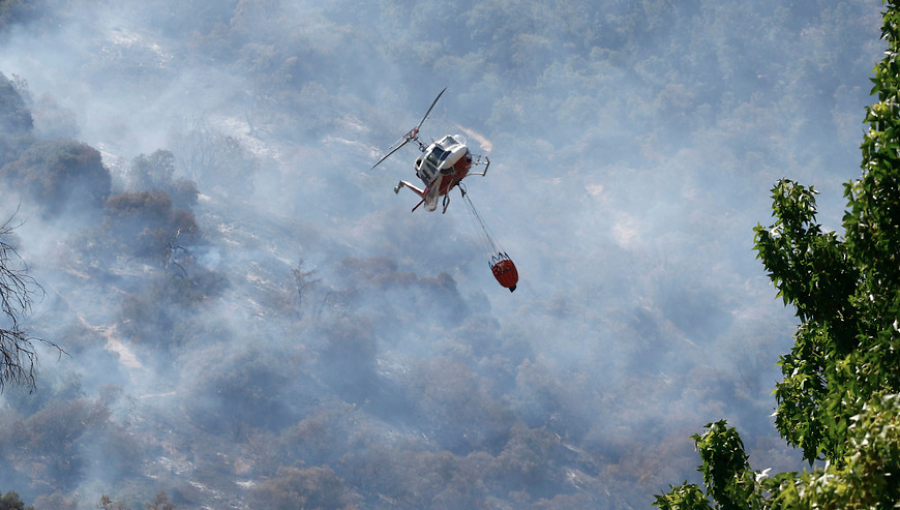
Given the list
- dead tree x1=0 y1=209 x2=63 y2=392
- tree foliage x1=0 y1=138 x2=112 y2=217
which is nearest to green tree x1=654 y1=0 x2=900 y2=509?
dead tree x1=0 y1=209 x2=63 y2=392

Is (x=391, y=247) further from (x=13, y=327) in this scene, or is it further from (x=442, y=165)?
(x=13, y=327)

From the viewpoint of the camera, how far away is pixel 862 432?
26.6ft

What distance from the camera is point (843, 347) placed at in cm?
1123

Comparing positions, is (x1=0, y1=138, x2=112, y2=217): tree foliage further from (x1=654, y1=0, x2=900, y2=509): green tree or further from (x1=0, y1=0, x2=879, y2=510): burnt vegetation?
(x1=654, y1=0, x2=900, y2=509): green tree

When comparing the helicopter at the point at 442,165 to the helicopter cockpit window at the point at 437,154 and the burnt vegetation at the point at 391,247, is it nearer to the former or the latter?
the helicopter cockpit window at the point at 437,154

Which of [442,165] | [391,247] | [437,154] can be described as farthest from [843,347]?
[391,247]

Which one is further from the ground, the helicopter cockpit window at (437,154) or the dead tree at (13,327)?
the helicopter cockpit window at (437,154)

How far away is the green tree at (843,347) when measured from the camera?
27.0 ft

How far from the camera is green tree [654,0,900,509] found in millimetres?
8227

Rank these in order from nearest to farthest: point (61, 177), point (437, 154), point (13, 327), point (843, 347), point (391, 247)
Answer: point (843, 347), point (13, 327), point (437, 154), point (61, 177), point (391, 247)

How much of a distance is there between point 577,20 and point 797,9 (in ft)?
121

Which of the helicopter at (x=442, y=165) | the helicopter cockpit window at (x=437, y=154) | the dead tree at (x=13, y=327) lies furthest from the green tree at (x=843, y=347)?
the helicopter cockpit window at (x=437, y=154)

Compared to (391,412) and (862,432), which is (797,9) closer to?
(391,412)

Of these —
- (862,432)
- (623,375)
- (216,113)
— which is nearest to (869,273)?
(862,432)
